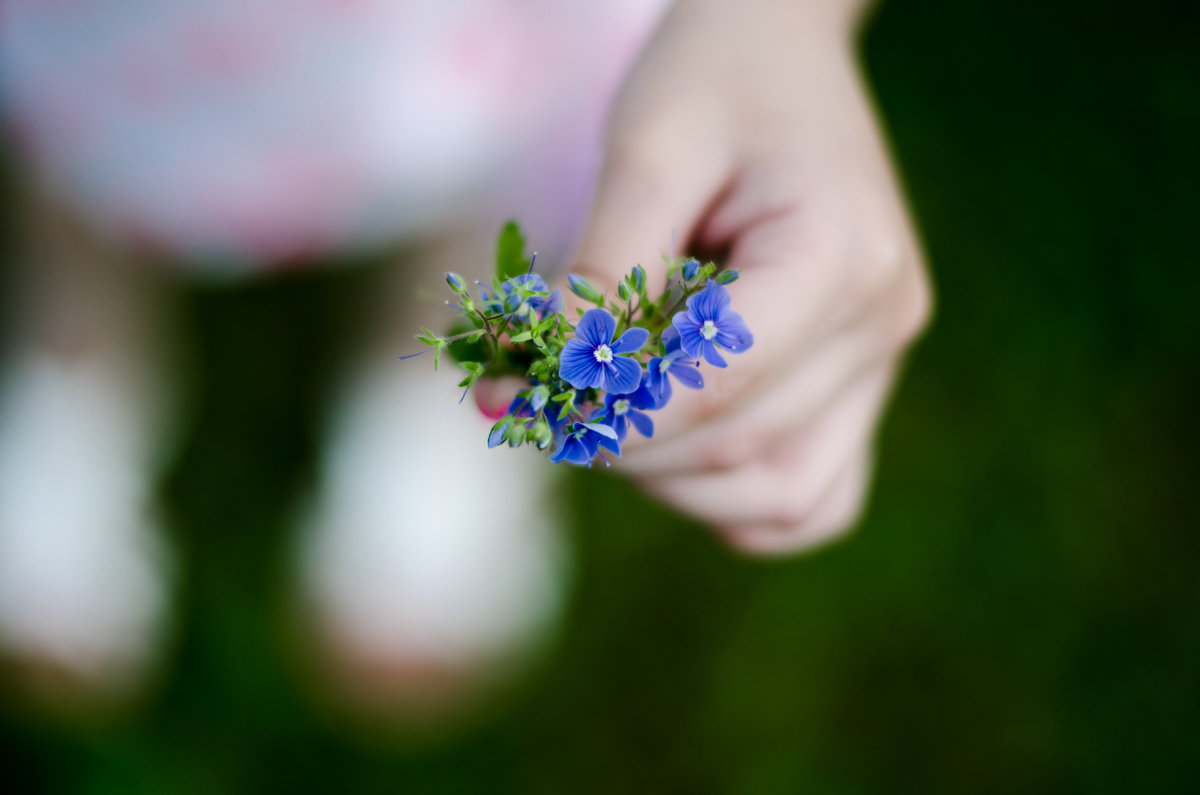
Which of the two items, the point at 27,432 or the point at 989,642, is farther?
the point at 989,642

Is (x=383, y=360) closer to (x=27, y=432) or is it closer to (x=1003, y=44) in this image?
(x=27, y=432)

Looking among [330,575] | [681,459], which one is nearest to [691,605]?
[330,575]

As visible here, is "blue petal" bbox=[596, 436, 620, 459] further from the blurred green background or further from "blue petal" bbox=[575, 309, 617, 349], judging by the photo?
the blurred green background

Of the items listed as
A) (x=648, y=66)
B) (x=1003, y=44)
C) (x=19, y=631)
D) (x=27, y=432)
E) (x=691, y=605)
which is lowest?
(x=691, y=605)

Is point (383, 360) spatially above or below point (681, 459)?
above

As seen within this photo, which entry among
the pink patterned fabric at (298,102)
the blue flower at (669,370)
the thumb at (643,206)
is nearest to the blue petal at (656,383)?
the blue flower at (669,370)
